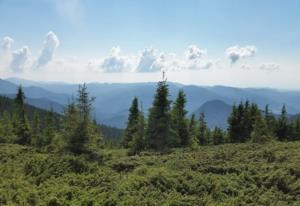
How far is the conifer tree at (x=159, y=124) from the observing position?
46.3 metres

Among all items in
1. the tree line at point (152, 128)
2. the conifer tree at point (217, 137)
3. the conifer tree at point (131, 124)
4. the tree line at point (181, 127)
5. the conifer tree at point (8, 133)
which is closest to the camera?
the tree line at point (152, 128)

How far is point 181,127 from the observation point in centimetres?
5581

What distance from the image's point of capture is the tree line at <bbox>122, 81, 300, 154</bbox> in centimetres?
4659

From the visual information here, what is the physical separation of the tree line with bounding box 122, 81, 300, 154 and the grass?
13.5m

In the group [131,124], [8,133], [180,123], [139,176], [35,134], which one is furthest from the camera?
[35,134]

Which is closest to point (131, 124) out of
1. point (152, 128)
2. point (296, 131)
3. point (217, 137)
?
point (152, 128)

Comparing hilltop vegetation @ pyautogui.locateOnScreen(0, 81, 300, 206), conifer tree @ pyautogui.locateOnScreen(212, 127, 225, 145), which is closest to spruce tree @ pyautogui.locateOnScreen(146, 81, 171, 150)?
hilltop vegetation @ pyautogui.locateOnScreen(0, 81, 300, 206)

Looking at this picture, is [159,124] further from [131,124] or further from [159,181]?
[159,181]

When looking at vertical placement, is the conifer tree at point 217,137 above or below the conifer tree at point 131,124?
below

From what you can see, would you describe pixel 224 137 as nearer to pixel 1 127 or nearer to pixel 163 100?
pixel 163 100

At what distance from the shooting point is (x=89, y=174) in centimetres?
2327

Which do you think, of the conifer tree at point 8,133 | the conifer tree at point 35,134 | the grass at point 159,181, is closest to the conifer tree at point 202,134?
the conifer tree at point 35,134

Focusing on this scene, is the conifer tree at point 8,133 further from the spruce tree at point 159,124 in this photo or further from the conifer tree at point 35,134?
the spruce tree at point 159,124

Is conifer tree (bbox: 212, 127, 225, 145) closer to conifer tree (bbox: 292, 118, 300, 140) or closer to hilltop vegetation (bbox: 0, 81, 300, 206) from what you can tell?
conifer tree (bbox: 292, 118, 300, 140)
